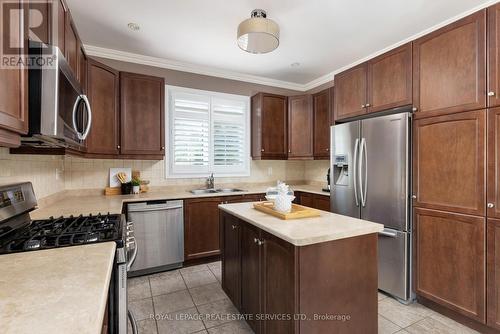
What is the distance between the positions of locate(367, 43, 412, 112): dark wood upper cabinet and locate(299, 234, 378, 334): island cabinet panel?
1.56 m

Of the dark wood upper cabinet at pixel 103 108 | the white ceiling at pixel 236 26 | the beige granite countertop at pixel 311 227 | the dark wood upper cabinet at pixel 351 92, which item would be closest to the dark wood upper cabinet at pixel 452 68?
the white ceiling at pixel 236 26

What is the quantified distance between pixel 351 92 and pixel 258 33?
135 centimetres

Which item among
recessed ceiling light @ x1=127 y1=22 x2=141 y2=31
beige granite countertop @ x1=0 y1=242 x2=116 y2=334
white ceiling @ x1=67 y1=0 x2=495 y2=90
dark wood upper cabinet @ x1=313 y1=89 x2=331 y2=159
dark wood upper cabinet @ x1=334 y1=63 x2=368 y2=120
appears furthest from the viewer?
dark wood upper cabinet @ x1=313 y1=89 x2=331 y2=159

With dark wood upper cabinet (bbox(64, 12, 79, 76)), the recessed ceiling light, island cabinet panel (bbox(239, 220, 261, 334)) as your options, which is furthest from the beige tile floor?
the recessed ceiling light

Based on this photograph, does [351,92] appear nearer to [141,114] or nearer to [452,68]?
[452,68]

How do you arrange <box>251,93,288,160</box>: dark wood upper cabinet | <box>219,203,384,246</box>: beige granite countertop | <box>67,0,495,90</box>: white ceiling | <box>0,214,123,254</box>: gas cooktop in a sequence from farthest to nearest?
<box>251,93,288,160</box>: dark wood upper cabinet → <box>67,0,495,90</box>: white ceiling → <box>219,203,384,246</box>: beige granite countertop → <box>0,214,123,254</box>: gas cooktop

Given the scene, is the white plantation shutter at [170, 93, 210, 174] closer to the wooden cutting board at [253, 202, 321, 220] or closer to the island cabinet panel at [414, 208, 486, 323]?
the wooden cutting board at [253, 202, 321, 220]

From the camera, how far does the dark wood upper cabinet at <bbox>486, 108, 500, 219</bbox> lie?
5.78 ft

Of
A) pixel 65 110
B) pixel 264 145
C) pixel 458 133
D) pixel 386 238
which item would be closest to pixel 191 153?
pixel 264 145

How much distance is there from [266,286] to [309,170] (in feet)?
10.4

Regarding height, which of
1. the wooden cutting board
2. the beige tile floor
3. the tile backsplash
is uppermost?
the tile backsplash

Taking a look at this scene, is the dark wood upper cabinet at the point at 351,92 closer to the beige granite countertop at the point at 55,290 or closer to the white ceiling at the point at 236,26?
the white ceiling at the point at 236,26

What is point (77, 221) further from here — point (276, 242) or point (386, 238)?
point (386, 238)

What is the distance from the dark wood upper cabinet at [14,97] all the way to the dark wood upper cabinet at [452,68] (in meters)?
2.69
